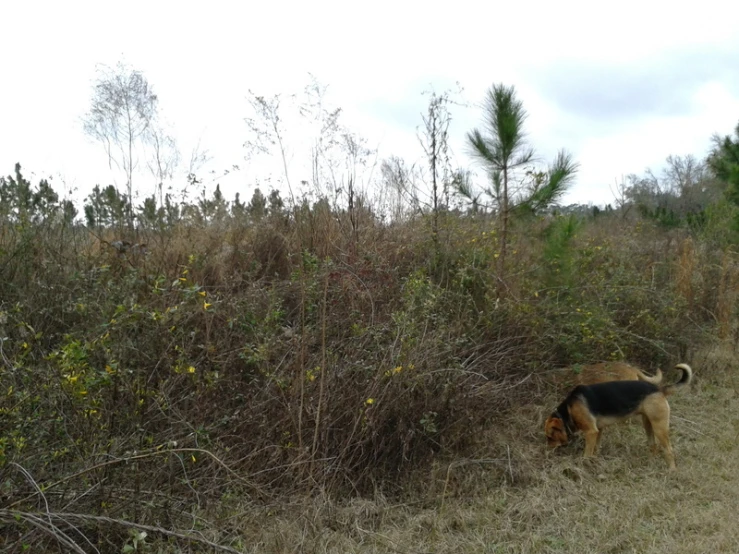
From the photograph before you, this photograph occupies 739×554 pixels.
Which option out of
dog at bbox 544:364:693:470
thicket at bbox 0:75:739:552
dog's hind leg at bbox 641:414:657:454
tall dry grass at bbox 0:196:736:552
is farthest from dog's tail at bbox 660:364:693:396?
thicket at bbox 0:75:739:552

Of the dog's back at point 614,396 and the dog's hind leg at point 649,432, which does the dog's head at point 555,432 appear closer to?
the dog's back at point 614,396

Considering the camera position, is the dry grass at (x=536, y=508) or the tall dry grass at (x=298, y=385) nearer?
the tall dry grass at (x=298, y=385)

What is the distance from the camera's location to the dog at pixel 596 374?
6.11 m

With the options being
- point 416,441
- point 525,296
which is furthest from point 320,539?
point 525,296

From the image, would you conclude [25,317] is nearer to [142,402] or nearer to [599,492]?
[142,402]

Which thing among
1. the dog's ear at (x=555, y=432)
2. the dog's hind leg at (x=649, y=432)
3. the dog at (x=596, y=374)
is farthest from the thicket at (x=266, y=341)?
the dog's hind leg at (x=649, y=432)

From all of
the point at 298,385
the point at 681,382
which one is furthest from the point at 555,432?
the point at 298,385

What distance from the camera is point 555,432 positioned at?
4.97 metres

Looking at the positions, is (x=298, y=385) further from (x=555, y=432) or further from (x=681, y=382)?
(x=681, y=382)

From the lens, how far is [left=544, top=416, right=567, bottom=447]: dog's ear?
496cm

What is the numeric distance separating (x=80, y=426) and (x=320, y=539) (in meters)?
1.52

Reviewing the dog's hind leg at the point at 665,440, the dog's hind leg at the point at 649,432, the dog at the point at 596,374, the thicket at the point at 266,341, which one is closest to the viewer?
the thicket at the point at 266,341

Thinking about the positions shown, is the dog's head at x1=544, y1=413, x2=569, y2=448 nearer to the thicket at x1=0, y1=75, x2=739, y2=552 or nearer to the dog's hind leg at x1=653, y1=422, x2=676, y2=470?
the thicket at x1=0, y1=75, x2=739, y2=552

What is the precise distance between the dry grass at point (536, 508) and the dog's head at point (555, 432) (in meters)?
0.10
